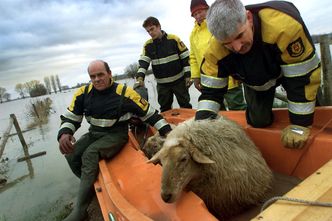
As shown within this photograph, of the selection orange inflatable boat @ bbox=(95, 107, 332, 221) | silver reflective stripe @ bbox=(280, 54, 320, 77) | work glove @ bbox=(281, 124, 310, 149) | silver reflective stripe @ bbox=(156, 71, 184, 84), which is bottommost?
orange inflatable boat @ bbox=(95, 107, 332, 221)

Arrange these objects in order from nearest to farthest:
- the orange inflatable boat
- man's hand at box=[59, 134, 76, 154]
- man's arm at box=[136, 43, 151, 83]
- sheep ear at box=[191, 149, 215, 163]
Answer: the orange inflatable boat → sheep ear at box=[191, 149, 215, 163] → man's hand at box=[59, 134, 76, 154] → man's arm at box=[136, 43, 151, 83]

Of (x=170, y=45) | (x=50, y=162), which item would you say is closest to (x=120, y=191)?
(x=170, y=45)

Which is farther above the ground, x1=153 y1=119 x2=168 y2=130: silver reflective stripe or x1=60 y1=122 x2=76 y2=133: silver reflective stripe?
x1=60 y1=122 x2=76 y2=133: silver reflective stripe

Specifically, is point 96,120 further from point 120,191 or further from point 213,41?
point 213,41

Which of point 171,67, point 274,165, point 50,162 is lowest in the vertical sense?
point 50,162

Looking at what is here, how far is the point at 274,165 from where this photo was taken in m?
3.20

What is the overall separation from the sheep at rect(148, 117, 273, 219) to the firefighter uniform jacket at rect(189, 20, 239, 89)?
2750 millimetres

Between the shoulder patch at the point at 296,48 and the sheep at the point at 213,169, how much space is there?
83cm

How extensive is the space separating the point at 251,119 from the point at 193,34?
286 cm

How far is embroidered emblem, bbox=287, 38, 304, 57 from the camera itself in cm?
260

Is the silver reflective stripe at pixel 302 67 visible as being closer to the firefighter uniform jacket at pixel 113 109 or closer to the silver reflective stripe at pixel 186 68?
the firefighter uniform jacket at pixel 113 109

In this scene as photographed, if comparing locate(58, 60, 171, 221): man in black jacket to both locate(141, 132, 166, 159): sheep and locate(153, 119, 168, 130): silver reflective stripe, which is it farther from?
locate(141, 132, 166, 159): sheep

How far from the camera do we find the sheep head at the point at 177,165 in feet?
7.34

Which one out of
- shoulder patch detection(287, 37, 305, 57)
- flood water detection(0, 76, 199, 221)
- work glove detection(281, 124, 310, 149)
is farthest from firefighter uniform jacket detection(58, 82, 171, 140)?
flood water detection(0, 76, 199, 221)
